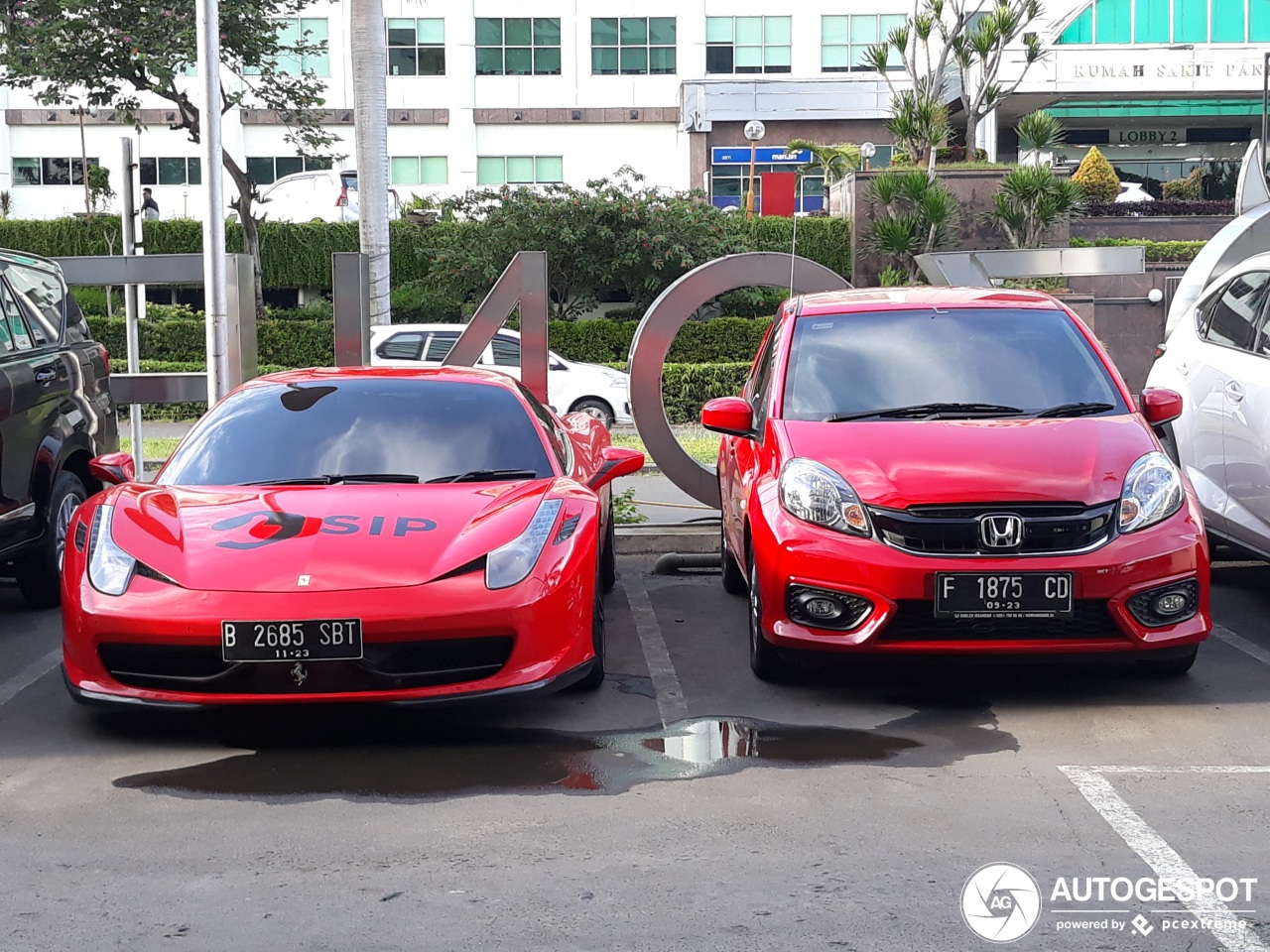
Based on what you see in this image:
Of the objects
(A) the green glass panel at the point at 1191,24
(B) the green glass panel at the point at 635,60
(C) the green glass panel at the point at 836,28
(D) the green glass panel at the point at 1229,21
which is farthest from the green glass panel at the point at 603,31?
(D) the green glass panel at the point at 1229,21

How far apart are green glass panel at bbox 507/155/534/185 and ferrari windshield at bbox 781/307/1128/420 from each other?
1569 inches

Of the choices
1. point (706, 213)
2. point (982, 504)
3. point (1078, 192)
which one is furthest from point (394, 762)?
point (706, 213)

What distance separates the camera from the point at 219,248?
1019 cm

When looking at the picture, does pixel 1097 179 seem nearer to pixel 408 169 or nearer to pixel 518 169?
pixel 518 169

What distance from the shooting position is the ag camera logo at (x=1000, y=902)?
366 cm

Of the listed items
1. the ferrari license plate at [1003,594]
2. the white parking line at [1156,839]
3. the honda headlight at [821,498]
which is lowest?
the white parking line at [1156,839]

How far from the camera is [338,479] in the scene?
6070mm

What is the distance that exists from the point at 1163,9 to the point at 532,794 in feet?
144

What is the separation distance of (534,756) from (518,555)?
714 mm

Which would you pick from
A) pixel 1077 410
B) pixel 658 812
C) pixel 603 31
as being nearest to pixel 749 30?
pixel 603 31

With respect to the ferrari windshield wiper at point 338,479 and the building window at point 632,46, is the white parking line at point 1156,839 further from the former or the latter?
the building window at point 632,46

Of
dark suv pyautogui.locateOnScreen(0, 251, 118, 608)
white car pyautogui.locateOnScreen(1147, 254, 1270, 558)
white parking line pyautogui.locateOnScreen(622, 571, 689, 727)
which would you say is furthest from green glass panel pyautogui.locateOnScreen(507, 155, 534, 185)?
white car pyautogui.locateOnScreen(1147, 254, 1270, 558)

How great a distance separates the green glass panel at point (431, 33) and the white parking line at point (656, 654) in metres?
39.0

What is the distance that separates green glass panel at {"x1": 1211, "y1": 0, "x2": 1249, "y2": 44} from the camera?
141 ft
